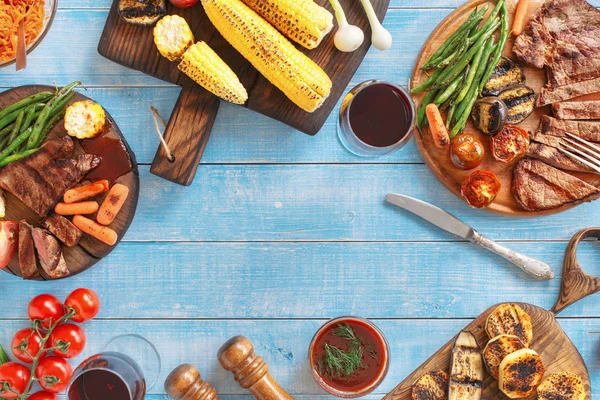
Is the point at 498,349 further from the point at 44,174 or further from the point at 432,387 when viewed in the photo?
the point at 44,174

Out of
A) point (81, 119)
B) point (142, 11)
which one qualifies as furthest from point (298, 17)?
point (81, 119)

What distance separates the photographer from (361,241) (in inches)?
99.1

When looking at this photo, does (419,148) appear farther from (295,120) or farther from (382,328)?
(382,328)

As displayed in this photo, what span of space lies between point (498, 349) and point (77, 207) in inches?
75.1

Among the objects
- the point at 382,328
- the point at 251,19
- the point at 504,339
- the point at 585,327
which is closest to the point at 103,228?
the point at 251,19

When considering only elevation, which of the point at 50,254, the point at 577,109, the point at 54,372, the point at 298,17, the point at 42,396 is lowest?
the point at 42,396

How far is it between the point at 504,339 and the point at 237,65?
1.64 m

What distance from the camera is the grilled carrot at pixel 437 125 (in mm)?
2287

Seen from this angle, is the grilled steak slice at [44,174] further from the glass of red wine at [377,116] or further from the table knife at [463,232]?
the table knife at [463,232]

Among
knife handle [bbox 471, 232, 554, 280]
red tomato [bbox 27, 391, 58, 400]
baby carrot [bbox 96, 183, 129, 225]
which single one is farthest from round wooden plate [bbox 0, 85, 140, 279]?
knife handle [bbox 471, 232, 554, 280]

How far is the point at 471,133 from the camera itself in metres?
2.38

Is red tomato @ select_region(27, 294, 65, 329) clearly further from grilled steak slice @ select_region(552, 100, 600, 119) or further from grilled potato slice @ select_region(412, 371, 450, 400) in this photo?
grilled steak slice @ select_region(552, 100, 600, 119)

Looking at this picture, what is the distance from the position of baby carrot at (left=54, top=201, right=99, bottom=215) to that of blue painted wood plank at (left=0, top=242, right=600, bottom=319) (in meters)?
0.34

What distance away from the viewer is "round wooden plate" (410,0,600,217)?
2.37 metres
